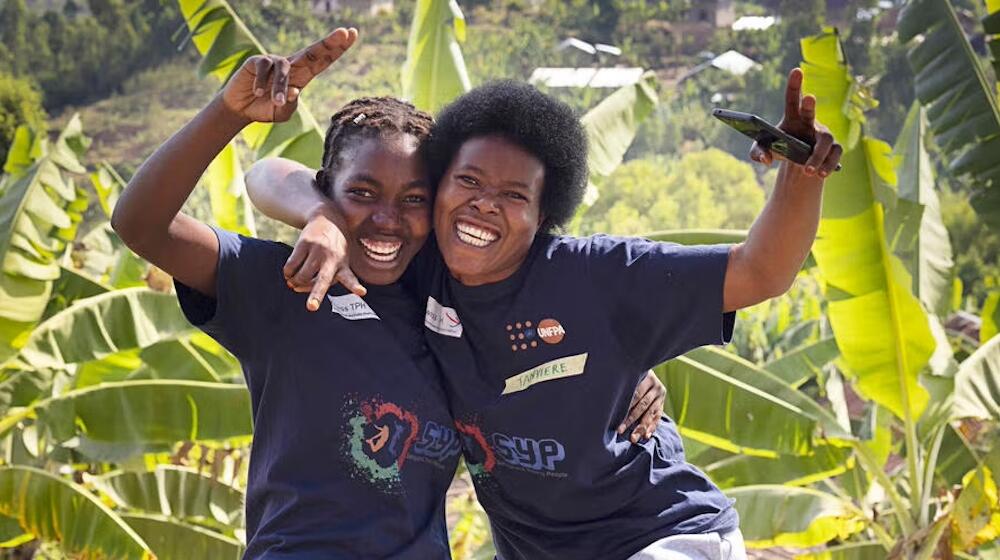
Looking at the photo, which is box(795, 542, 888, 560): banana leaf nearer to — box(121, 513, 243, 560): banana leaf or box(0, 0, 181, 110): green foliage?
box(121, 513, 243, 560): banana leaf

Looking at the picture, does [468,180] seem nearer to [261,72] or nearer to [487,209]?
[487,209]

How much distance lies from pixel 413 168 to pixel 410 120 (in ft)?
0.46

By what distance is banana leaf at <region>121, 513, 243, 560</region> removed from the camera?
230 inches

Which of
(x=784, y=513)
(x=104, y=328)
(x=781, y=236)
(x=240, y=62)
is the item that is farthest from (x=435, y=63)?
(x=781, y=236)

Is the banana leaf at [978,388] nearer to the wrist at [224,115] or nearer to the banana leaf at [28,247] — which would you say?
the banana leaf at [28,247]

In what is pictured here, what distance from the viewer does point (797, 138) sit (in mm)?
2441

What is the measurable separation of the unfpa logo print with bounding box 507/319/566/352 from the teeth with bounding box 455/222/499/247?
0.61 ft

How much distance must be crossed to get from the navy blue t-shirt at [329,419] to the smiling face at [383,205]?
0.10 m

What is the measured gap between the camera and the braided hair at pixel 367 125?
9.48 feet

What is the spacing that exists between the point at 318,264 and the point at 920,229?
4.46 meters

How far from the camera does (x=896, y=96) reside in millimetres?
15914

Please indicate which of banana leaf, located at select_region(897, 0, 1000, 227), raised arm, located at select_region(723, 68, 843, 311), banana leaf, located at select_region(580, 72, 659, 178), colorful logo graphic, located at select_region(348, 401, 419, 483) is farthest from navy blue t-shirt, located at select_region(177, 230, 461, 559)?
banana leaf, located at select_region(897, 0, 1000, 227)

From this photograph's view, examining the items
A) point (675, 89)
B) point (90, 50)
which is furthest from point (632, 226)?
point (90, 50)

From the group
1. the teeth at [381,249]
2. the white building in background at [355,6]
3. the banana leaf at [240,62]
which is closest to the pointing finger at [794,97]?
the teeth at [381,249]
